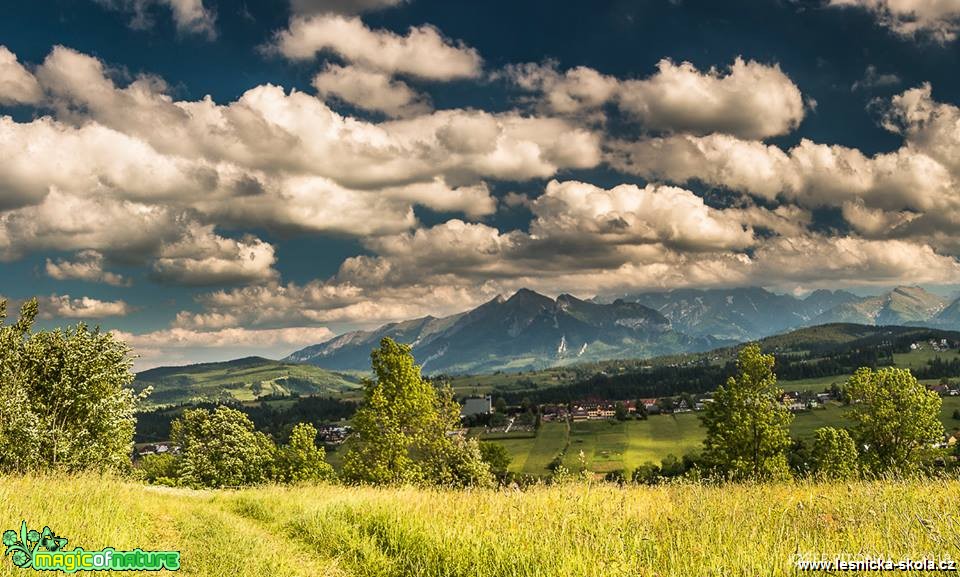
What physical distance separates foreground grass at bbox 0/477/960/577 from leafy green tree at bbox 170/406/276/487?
224 ft

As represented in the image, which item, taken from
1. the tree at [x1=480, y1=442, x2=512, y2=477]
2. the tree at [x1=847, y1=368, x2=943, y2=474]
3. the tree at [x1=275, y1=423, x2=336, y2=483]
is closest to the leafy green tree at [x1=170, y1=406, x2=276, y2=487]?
the tree at [x1=275, y1=423, x2=336, y2=483]

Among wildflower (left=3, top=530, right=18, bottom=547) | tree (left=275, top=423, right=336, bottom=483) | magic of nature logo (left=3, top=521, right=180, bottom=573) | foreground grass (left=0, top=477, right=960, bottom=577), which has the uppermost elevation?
wildflower (left=3, top=530, right=18, bottom=547)

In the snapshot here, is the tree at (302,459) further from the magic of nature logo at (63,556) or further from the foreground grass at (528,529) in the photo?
the magic of nature logo at (63,556)

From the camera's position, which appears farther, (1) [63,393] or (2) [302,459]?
(2) [302,459]

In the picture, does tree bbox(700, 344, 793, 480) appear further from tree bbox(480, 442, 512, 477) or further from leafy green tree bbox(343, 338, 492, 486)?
tree bbox(480, 442, 512, 477)

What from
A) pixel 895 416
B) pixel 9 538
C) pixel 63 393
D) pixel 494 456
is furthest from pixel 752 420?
pixel 494 456

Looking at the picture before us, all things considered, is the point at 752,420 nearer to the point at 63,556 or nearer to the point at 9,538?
the point at 63,556

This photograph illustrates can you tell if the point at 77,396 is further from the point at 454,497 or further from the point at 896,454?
the point at 896,454

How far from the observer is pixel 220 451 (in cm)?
7656

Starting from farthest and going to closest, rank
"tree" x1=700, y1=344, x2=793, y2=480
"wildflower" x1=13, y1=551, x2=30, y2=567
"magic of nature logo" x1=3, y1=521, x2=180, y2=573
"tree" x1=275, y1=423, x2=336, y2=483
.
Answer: "tree" x1=275, y1=423, x2=336, y2=483 < "tree" x1=700, y1=344, x2=793, y2=480 < "magic of nature logo" x1=3, y1=521, x2=180, y2=573 < "wildflower" x1=13, y1=551, x2=30, y2=567

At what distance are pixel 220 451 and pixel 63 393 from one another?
4117 cm

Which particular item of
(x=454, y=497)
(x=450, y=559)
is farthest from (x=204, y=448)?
(x=450, y=559)

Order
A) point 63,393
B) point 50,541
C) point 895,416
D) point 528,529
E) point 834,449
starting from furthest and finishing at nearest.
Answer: point 834,449, point 895,416, point 63,393, point 528,529, point 50,541

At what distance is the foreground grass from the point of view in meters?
→ 7.13
